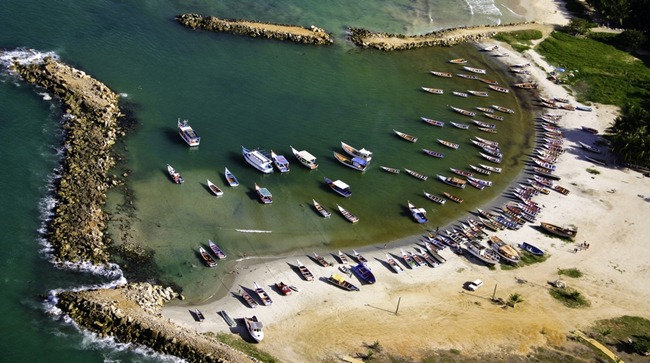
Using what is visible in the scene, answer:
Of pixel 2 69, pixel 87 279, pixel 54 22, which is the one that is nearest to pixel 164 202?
pixel 87 279

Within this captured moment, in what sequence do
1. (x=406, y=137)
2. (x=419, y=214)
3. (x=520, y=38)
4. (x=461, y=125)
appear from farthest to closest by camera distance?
(x=520, y=38) < (x=461, y=125) < (x=406, y=137) < (x=419, y=214)

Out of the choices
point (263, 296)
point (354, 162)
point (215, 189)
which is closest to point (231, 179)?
point (215, 189)

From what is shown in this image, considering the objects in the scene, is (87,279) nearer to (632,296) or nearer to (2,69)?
(2,69)

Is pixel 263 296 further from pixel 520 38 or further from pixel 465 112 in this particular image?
pixel 520 38

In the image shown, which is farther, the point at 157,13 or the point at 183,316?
the point at 157,13

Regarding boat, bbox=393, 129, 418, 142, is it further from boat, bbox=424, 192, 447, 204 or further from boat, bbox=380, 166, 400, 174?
boat, bbox=424, 192, 447, 204

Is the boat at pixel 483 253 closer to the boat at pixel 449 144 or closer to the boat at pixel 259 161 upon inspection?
the boat at pixel 449 144

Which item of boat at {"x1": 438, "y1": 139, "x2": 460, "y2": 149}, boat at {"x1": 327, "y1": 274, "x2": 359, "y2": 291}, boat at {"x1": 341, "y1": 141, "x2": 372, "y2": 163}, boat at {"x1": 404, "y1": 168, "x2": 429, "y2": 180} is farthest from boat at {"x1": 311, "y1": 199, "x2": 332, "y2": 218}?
boat at {"x1": 438, "y1": 139, "x2": 460, "y2": 149}

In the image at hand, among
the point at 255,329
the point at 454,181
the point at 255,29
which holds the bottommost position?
the point at 255,329
